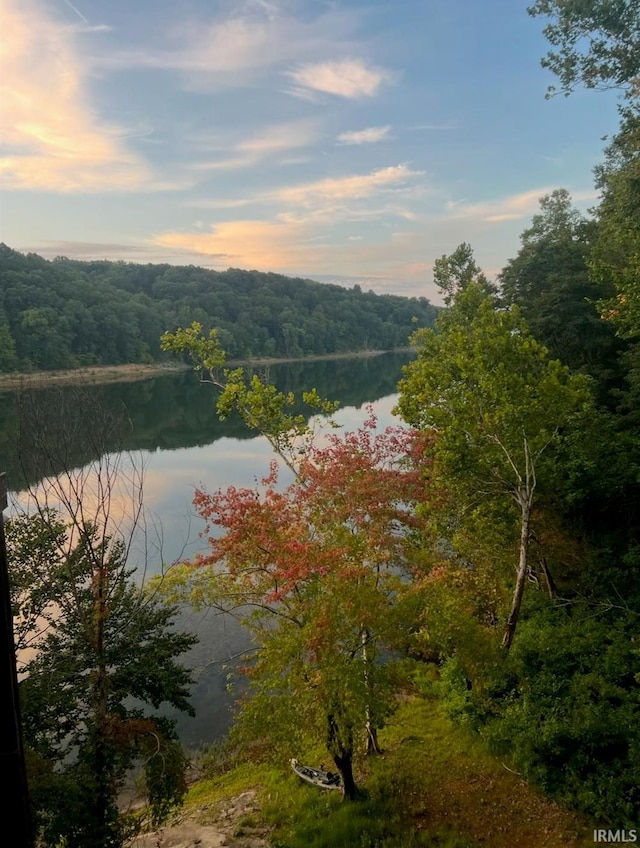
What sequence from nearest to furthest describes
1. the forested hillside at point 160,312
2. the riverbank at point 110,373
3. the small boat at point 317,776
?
1. the small boat at point 317,776
2. the riverbank at point 110,373
3. the forested hillside at point 160,312

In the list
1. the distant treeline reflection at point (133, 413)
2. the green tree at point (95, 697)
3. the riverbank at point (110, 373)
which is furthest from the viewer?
the riverbank at point (110, 373)

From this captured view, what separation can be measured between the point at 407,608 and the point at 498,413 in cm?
382

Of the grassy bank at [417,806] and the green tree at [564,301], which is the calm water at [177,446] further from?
the green tree at [564,301]

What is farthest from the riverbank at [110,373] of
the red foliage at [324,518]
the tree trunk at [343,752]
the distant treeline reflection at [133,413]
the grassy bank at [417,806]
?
the tree trunk at [343,752]

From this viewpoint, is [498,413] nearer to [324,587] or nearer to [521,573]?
[521,573]

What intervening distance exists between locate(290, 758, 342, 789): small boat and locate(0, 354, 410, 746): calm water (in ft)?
8.70

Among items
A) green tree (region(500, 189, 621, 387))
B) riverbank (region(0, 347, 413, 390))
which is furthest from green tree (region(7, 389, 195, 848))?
riverbank (region(0, 347, 413, 390))

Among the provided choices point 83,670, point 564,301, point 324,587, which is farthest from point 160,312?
point 324,587

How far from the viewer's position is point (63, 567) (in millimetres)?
9430

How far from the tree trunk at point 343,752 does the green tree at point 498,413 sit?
337cm

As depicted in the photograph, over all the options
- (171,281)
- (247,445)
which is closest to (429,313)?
(171,281)

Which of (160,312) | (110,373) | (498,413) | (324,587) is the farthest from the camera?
(160,312)

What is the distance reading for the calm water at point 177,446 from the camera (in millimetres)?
9453

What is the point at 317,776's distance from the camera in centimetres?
1011
